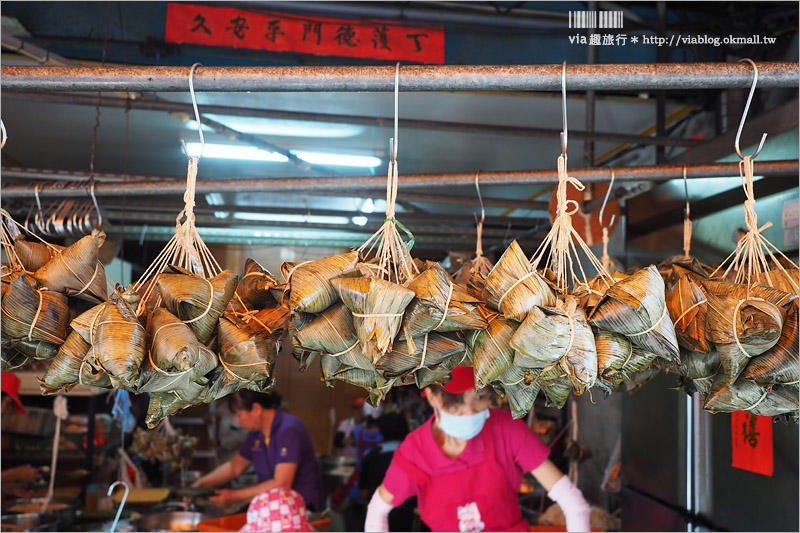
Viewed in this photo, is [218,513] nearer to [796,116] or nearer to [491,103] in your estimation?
[491,103]

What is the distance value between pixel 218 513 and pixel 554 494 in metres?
1.94

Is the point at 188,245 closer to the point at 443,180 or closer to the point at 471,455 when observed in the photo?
the point at 443,180

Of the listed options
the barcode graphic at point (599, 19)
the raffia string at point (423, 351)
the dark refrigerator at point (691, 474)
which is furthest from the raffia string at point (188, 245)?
the barcode graphic at point (599, 19)

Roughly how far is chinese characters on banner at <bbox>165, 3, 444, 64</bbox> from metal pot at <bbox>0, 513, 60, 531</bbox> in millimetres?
2530

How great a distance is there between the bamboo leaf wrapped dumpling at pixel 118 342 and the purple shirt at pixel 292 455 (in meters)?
2.83

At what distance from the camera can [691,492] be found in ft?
10.4

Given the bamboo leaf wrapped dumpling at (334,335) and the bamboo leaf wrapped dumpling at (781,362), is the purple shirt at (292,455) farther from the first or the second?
the bamboo leaf wrapped dumpling at (781,362)

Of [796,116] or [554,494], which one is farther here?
[554,494]

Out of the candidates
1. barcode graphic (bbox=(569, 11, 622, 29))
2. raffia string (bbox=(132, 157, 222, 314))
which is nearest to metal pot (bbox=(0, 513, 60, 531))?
raffia string (bbox=(132, 157, 222, 314))

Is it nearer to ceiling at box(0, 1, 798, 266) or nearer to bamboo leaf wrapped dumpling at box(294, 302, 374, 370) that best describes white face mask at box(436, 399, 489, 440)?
ceiling at box(0, 1, 798, 266)

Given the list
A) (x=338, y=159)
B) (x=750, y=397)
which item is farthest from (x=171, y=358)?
(x=338, y=159)

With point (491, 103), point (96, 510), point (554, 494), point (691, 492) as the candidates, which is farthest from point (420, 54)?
point (96, 510)

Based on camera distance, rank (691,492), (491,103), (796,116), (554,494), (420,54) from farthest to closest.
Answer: (491,103) < (420,54) < (691,492) < (554,494) < (796,116)

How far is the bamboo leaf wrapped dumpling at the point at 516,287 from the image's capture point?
1.20 metres
